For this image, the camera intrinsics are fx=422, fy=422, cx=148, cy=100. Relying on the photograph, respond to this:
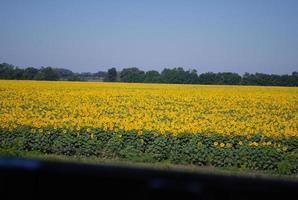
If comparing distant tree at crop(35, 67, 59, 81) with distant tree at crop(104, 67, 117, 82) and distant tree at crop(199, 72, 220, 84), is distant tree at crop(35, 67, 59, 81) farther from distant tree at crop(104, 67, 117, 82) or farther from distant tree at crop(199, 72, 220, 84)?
distant tree at crop(199, 72, 220, 84)

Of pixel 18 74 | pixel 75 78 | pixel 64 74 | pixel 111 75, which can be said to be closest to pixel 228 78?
pixel 111 75

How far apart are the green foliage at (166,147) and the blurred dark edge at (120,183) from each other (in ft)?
27.7

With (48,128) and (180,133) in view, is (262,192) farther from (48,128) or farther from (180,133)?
(48,128)

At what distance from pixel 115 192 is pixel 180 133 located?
9.37 m

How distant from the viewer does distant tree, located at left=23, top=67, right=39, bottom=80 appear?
55.5 metres

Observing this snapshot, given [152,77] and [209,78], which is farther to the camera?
[152,77]

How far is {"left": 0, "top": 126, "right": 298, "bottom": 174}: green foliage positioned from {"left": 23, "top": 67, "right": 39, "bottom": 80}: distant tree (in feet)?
149

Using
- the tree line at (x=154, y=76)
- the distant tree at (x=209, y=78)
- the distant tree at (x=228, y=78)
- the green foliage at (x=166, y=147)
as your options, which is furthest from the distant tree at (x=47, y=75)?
the green foliage at (x=166, y=147)

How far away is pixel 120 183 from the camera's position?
1607mm

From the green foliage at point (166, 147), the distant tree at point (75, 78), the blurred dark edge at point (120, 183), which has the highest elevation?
the blurred dark edge at point (120, 183)

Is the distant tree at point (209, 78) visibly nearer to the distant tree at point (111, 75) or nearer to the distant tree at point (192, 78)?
the distant tree at point (192, 78)

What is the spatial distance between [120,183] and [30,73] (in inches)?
2232

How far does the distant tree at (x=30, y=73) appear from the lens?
182ft

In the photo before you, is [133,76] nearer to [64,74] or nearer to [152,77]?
[152,77]
